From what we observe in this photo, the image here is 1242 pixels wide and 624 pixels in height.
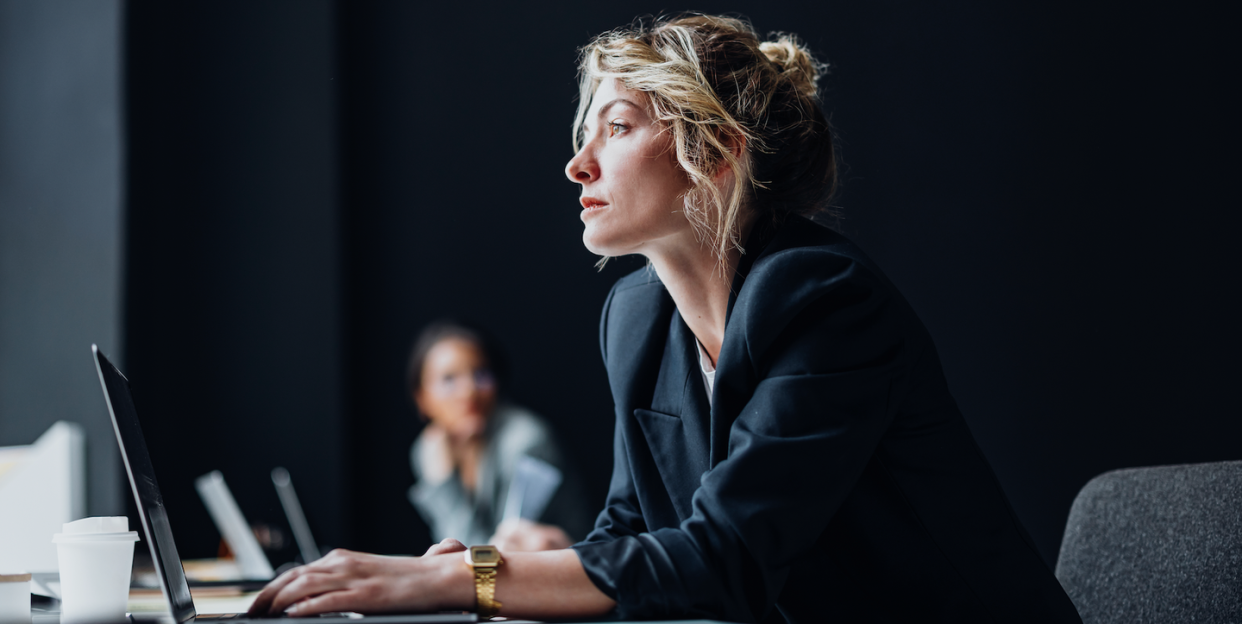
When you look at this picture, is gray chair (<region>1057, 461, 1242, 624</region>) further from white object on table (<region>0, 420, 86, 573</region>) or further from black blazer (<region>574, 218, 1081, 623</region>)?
white object on table (<region>0, 420, 86, 573</region>)

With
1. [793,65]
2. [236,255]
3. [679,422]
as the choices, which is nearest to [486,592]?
[679,422]

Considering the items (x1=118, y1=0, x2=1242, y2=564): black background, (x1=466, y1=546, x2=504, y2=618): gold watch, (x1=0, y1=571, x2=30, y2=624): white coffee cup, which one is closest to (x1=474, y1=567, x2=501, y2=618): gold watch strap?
(x1=466, y1=546, x2=504, y2=618): gold watch

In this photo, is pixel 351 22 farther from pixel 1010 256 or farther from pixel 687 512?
pixel 687 512

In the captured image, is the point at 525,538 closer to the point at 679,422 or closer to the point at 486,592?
the point at 679,422

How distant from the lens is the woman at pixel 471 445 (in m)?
3.21

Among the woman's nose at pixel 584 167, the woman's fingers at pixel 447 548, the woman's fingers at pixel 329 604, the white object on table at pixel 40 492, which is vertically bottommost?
the white object on table at pixel 40 492

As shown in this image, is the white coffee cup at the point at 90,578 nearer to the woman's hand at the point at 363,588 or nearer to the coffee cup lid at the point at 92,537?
the coffee cup lid at the point at 92,537

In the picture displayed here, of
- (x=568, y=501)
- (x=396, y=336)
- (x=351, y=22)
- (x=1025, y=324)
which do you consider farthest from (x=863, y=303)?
(x=351, y=22)

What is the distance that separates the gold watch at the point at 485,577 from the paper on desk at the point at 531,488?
7.37ft

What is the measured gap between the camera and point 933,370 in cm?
105

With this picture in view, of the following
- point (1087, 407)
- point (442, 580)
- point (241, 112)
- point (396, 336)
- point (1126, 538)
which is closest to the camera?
point (442, 580)

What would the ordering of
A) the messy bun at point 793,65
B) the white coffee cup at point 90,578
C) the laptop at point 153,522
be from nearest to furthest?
the laptop at point 153,522
the white coffee cup at point 90,578
the messy bun at point 793,65

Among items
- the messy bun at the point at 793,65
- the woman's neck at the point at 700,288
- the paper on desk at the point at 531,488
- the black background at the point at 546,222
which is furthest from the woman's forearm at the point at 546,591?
the paper on desk at the point at 531,488

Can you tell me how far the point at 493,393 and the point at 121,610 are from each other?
2586mm
